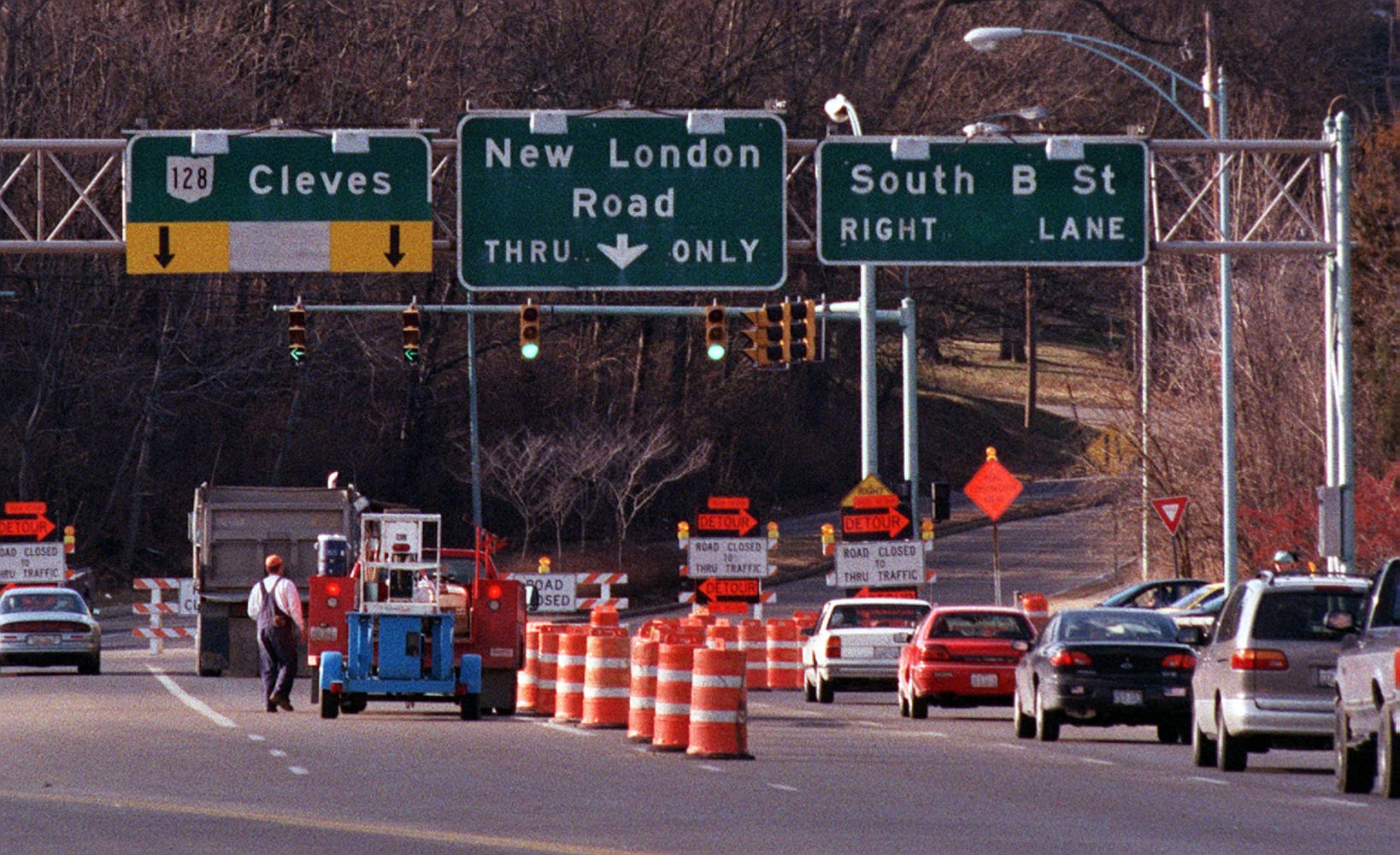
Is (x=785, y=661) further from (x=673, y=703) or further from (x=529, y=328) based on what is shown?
(x=673, y=703)

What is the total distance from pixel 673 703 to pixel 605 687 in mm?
3613

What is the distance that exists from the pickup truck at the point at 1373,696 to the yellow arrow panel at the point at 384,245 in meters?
13.0

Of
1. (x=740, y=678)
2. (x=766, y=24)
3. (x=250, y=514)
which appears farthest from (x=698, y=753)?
(x=766, y=24)

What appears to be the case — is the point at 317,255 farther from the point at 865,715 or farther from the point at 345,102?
the point at 345,102

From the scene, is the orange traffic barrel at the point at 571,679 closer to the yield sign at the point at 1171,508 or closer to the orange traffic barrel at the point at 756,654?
the orange traffic barrel at the point at 756,654

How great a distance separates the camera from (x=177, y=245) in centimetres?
2753

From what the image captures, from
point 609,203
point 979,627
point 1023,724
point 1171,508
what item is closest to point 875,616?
point 979,627

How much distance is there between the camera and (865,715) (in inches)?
1105

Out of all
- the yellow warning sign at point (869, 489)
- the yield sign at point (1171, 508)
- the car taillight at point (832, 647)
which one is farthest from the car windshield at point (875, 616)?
the yield sign at point (1171, 508)

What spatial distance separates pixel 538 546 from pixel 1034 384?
2541 centimetres

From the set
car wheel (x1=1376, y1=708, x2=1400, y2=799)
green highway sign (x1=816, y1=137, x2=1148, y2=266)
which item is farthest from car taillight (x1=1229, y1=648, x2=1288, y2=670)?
green highway sign (x1=816, y1=137, x2=1148, y2=266)

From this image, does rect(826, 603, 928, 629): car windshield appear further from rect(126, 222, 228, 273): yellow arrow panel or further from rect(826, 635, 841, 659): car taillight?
rect(126, 222, 228, 273): yellow arrow panel

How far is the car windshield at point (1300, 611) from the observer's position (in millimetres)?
19344

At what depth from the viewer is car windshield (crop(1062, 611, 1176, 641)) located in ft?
77.3
